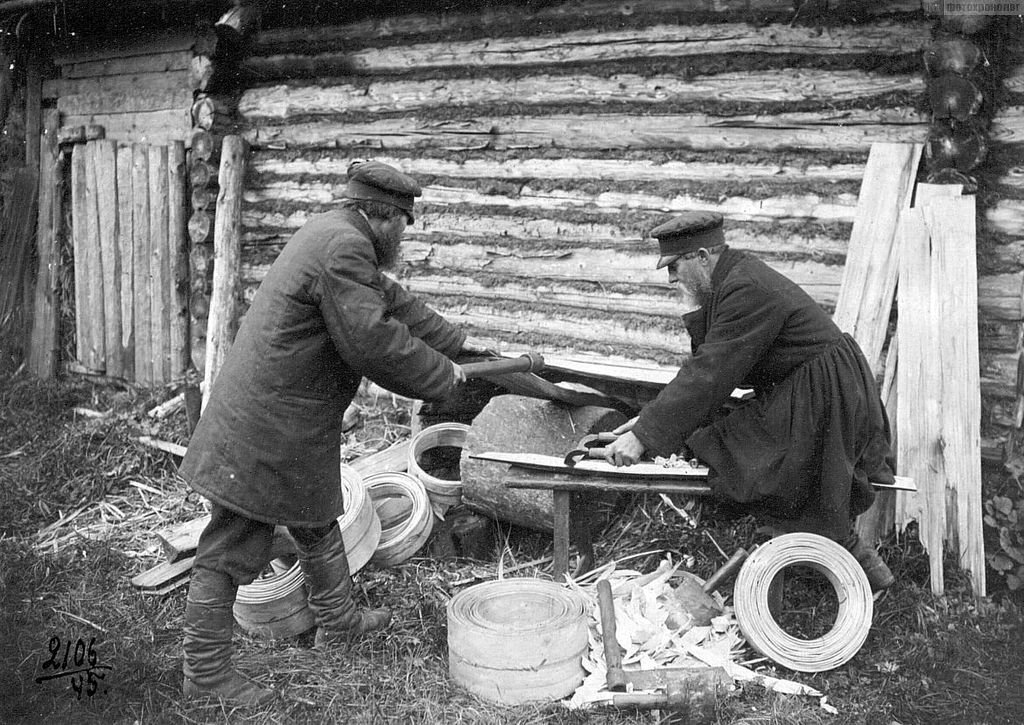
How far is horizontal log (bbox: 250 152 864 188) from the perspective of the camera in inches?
224

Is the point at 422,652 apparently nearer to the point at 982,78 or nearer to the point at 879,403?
the point at 879,403

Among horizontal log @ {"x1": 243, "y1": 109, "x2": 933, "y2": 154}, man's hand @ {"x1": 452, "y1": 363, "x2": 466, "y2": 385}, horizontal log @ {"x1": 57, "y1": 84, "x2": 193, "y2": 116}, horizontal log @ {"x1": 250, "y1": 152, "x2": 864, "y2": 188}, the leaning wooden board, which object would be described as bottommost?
the leaning wooden board

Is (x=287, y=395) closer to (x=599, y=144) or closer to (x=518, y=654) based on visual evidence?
(x=518, y=654)

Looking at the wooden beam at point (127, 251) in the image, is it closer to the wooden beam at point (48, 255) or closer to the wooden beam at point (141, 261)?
the wooden beam at point (141, 261)

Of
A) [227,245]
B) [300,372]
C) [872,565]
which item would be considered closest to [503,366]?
[300,372]

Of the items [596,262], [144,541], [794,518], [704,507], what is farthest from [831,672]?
[144,541]

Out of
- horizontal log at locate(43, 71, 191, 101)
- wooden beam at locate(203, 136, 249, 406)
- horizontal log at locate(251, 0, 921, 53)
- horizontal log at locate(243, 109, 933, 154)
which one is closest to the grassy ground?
wooden beam at locate(203, 136, 249, 406)

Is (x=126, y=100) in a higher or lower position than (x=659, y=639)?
higher

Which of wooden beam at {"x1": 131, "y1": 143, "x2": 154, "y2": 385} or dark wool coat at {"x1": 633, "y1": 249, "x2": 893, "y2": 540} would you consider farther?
wooden beam at {"x1": 131, "y1": 143, "x2": 154, "y2": 385}

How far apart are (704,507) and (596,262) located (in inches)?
76.0

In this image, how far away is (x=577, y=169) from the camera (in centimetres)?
643

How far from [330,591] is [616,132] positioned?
144 inches

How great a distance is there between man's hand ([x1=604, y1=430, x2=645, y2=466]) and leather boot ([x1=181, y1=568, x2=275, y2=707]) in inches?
74.8

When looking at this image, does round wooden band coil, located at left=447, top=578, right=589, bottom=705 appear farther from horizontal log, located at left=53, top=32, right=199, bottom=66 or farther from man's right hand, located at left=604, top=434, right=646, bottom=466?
horizontal log, located at left=53, top=32, right=199, bottom=66
